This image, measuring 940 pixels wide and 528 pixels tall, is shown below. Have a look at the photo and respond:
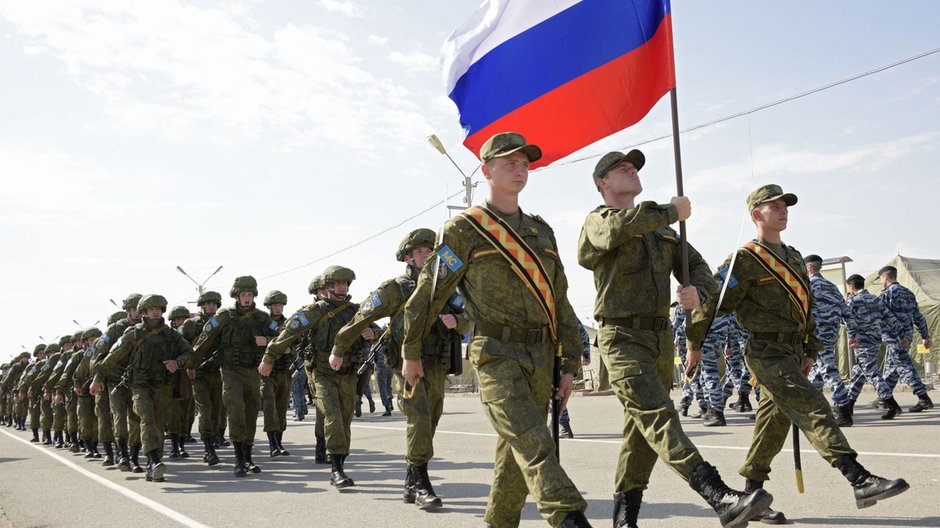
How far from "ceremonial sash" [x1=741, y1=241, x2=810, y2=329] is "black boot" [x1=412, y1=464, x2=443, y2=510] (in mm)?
3167

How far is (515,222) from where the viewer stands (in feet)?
15.9

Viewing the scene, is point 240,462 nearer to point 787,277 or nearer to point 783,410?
point 783,410

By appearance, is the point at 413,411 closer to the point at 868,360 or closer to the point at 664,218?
the point at 664,218

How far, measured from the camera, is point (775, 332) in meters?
5.77

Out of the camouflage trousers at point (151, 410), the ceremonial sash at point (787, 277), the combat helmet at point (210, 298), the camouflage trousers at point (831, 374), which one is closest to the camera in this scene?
the ceremonial sash at point (787, 277)

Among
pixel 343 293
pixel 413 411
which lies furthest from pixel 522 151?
pixel 343 293

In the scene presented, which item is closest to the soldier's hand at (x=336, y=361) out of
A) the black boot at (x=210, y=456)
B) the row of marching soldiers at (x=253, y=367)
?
the row of marching soldiers at (x=253, y=367)

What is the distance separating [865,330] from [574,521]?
1014 centimetres

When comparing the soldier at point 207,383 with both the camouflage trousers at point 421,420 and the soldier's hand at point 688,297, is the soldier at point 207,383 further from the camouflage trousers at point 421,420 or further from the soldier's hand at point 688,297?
the soldier's hand at point 688,297

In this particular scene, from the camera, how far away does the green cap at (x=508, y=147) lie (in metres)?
4.73

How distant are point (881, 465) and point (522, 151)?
191 inches

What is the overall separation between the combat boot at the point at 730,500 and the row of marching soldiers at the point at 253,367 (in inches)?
129

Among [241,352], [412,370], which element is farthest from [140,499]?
[412,370]

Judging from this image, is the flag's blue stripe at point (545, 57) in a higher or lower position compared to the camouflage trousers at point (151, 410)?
higher
